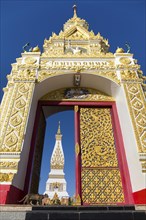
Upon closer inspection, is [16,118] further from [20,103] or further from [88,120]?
[88,120]

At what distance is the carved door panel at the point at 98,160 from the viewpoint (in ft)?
15.6

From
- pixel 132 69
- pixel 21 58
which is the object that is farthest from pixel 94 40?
pixel 21 58

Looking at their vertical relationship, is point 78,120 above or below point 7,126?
above

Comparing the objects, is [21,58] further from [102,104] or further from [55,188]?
[55,188]


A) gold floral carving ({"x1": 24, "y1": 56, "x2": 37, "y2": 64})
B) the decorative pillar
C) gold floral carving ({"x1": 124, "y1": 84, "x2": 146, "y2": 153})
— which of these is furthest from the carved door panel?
gold floral carving ({"x1": 24, "y1": 56, "x2": 37, "y2": 64})

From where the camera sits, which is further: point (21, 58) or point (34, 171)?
point (21, 58)

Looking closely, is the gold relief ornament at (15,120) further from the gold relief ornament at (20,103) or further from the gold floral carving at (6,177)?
the gold floral carving at (6,177)

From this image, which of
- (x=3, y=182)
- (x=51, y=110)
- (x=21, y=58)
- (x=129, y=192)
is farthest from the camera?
(x=51, y=110)

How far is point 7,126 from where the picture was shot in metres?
4.72

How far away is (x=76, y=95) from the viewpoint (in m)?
6.58

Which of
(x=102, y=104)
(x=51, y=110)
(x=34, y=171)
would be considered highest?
(x=51, y=110)

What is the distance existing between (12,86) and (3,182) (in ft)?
11.1

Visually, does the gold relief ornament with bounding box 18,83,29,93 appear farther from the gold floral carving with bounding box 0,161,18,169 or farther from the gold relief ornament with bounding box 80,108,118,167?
the gold floral carving with bounding box 0,161,18,169

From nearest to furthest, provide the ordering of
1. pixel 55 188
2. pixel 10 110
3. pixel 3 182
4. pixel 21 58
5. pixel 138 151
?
pixel 3 182 < pixel 138 151 < pixel 10 110 < pixel 21 58 < pixel 55 188
